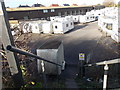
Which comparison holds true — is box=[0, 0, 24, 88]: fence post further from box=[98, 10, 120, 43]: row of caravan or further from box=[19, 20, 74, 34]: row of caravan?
box=[19, 20, 74, 34]: row of caravan

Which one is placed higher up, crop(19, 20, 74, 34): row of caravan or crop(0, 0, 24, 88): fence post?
crop(0, 0, 24, 88): fence post

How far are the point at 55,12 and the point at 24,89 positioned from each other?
3551cm

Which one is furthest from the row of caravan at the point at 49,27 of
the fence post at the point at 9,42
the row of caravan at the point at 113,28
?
the fence post at the point at 9,42

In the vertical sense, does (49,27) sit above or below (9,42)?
below

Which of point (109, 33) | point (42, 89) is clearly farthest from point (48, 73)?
point (109, 33)

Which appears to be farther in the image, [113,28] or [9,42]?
[113,28]

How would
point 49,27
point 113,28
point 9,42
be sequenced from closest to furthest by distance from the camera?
point 9,42
point 113,28
point 49,27

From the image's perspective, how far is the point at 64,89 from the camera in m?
4.52

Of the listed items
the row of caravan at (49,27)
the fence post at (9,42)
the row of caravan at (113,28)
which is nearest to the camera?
the fence post at (9,42)

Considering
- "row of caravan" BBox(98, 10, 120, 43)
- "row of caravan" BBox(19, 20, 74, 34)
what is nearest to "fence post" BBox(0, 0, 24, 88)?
"row of caravan" BBox(98, 10, 120, 43)

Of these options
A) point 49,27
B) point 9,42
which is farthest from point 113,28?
point 9,42

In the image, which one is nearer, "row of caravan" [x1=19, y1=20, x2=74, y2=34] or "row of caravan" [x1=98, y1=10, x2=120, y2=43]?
"row of caravan" [x1=98, y1=10, x2=120, y2=43]

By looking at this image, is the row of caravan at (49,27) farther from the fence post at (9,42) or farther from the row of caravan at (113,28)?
the fence post at (9,42)

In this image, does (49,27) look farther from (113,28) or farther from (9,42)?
(9,42)
